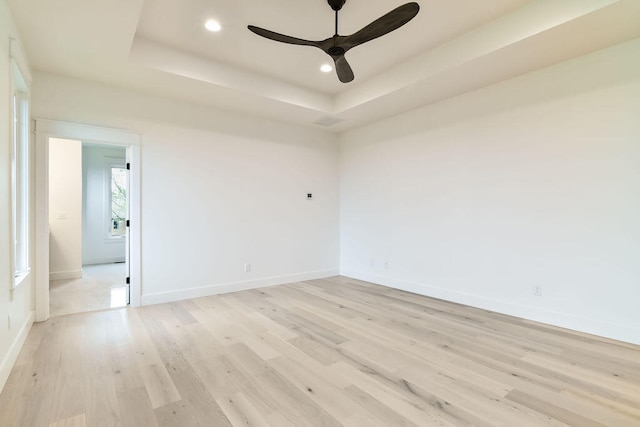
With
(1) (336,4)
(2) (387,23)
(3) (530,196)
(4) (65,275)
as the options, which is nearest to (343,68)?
(1) (336,4)

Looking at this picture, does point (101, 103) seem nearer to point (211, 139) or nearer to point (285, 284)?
point (211, 139)

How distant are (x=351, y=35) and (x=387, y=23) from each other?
0.32 m

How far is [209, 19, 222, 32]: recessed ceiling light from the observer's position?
10.2 ft

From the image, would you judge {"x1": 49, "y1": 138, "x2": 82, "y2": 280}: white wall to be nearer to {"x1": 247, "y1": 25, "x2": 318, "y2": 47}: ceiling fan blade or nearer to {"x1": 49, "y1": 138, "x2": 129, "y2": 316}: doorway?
{"x1": 49, "y1": 138, "x2": 129, "y2": 316}: doorway

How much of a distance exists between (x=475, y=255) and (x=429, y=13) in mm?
2883

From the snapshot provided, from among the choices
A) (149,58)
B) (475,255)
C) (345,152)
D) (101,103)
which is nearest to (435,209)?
(475,255)

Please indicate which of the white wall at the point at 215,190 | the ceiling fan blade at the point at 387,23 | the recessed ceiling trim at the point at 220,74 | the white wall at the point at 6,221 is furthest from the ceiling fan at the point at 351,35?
the white wall at the point at 215,190

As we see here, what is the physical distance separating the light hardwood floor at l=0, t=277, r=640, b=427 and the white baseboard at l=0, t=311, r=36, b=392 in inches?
2.5

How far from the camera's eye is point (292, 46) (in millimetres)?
3531

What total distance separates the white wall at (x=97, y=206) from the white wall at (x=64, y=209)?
1.72m

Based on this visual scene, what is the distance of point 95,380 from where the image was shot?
7.47ft

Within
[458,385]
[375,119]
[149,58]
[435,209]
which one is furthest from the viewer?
[375,119]

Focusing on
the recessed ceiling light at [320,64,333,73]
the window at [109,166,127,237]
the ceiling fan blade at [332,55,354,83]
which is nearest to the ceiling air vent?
the recessed ceiling light at [320,64,333,73]

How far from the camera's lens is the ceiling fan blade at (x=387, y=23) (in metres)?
2.20
